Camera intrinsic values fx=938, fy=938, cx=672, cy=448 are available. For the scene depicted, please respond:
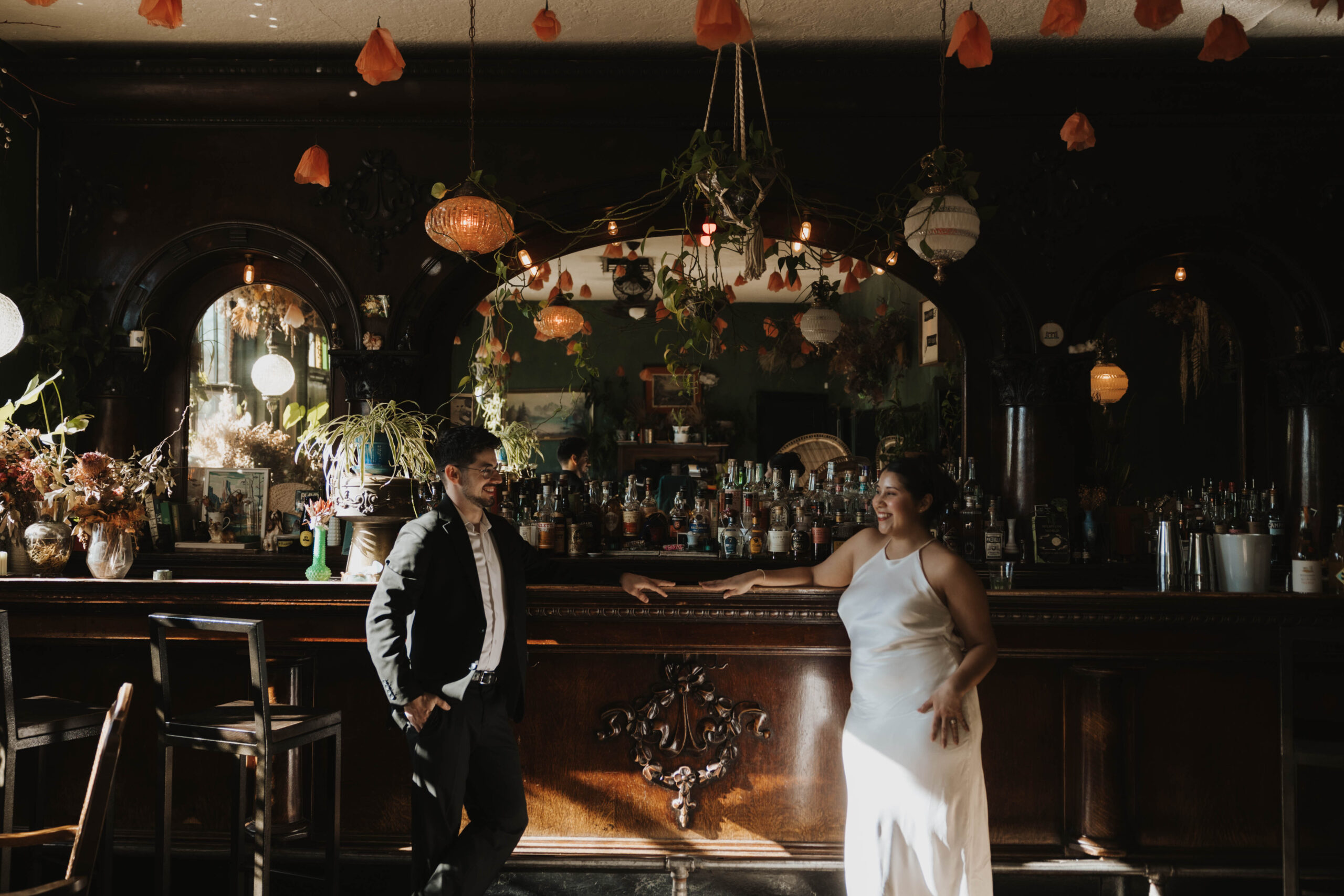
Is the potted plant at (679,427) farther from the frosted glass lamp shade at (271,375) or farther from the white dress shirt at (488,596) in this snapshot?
the white dress shirt at (488,596)

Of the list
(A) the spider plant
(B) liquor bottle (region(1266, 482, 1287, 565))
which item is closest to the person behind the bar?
(A) the spider plant

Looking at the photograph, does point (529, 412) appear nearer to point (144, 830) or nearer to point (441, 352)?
point (441, 352)

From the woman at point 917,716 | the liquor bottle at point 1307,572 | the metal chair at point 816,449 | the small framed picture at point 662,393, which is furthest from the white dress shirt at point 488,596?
the small framed picture at point 662,393

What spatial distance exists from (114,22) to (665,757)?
→ 453 centimetres

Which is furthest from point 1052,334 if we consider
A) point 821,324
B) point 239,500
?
point 239,500

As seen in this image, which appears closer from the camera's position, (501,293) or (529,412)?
(501,293)

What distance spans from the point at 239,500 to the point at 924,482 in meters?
4.34

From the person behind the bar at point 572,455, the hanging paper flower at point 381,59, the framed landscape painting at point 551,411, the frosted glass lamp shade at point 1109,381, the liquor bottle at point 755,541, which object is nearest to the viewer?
the hanging paper flower at point 381,59

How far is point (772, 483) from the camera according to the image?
5219 millimetres

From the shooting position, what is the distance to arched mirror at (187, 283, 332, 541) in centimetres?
777

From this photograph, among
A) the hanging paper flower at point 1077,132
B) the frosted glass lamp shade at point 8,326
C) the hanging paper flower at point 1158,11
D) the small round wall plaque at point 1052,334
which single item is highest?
the hanging paper flower at point 1077,132

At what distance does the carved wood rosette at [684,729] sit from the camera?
338cm

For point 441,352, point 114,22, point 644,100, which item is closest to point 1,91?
point 114,22

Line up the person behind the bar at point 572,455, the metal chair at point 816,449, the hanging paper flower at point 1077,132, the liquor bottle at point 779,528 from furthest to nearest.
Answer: the metal chair at point 816,449, the person behind the bar at point 572,455, the liquor bottle at point 779,528, the hanging paper flower at point 1077,132
